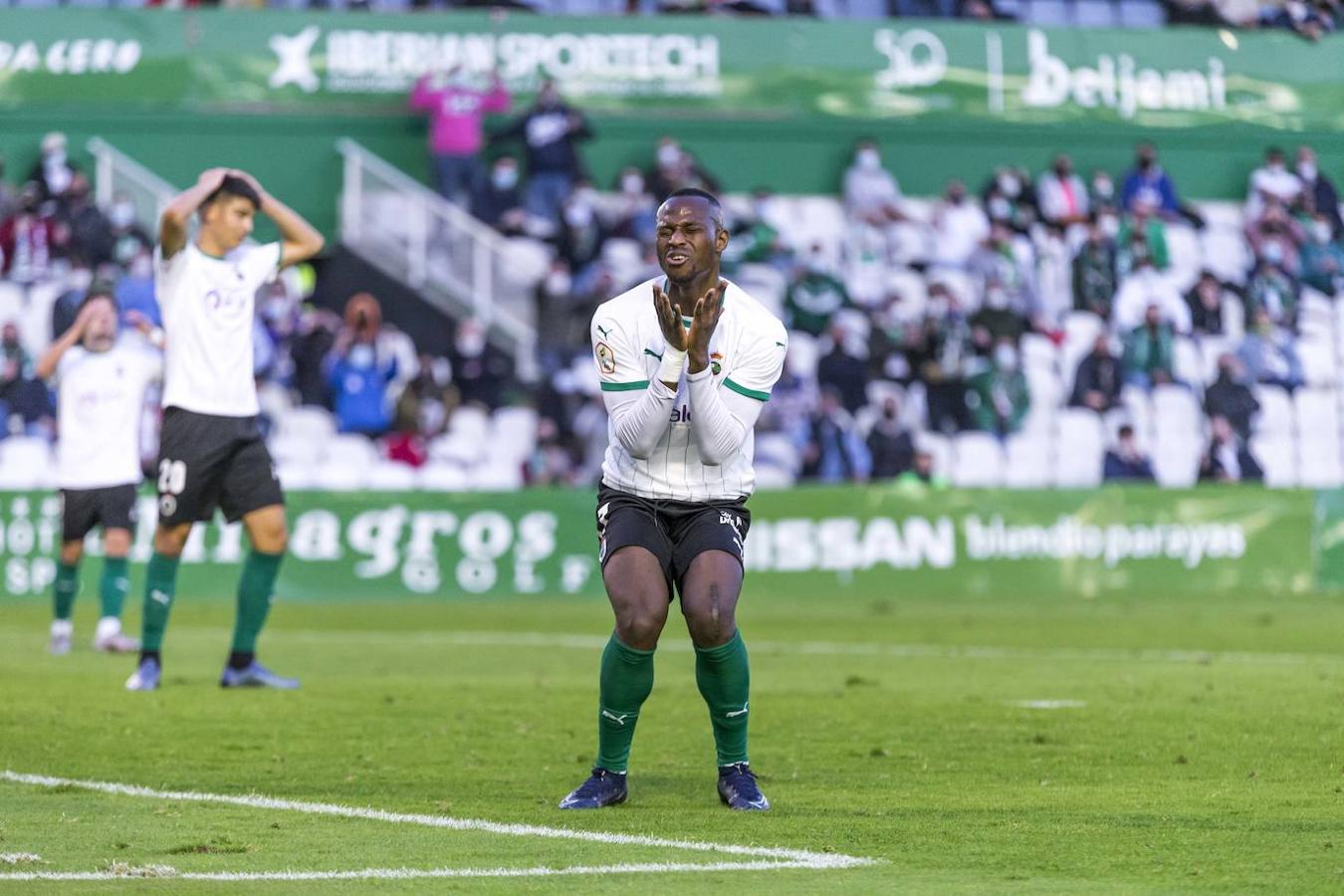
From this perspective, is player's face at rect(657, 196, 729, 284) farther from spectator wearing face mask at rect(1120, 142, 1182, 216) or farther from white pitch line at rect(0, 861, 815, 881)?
spectator wearing face mask at rect(1120, 142, 1182, 216)

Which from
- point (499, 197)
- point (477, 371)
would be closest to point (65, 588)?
point (477, 371)

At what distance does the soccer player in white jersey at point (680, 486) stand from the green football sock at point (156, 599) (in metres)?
5.19

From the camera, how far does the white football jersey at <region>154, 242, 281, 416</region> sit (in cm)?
1206

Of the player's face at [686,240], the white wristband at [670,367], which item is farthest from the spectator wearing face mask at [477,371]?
the white wristband at [670,367]

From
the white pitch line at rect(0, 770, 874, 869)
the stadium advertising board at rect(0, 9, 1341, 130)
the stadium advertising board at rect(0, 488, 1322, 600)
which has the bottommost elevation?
the white pitch line at rect(0, 770, 874, 869)

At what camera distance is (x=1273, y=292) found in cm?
3002

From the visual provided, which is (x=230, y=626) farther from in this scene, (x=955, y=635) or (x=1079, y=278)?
(x=1079, y=278)

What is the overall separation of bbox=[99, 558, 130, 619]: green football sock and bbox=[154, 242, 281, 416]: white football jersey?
3470 mm

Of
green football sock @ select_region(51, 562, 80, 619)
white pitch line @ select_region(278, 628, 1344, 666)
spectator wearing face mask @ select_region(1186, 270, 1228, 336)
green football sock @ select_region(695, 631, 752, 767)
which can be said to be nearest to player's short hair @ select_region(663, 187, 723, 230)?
green football sock @ select_region(695, 631, 752, 767)

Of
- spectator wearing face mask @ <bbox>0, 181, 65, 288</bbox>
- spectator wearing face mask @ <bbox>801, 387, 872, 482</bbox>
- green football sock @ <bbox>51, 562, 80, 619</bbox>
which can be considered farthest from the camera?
spectator wearing face mask @ <bbox>0, 181, 65, 288</bbox>

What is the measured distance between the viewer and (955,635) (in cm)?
1764

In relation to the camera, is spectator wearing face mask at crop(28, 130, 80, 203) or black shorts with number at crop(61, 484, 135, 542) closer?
black shorts with number at crop(61, 484, 135, 542)

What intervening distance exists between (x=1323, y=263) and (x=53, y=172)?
16916mm

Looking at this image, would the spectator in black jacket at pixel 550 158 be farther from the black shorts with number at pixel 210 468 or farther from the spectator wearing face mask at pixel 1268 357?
the black shorts with number at pixel 210 468
